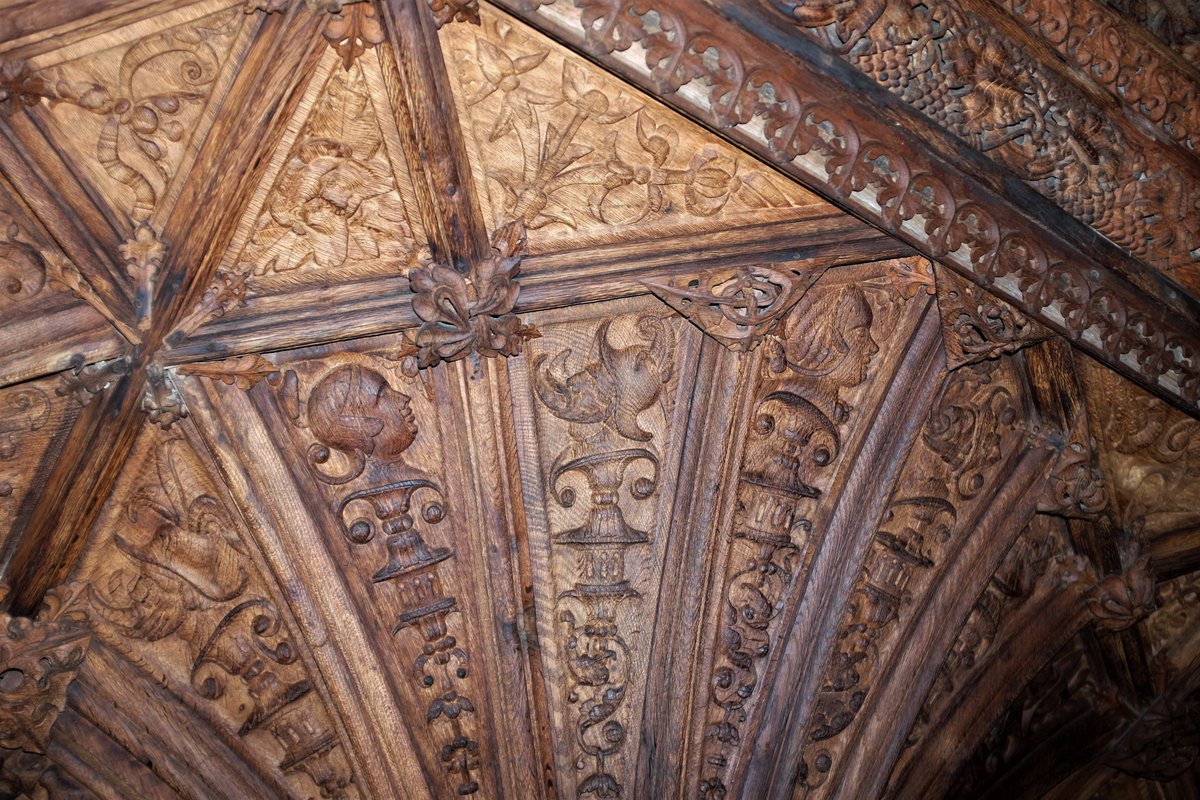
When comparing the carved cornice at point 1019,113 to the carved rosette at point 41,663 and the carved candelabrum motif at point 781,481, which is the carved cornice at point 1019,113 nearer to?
the carved candelabrum motif at point 781,481

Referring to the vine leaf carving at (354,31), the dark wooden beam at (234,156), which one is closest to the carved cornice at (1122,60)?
the vine leaf carving at (354,31)

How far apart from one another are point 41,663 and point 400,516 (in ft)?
3.07

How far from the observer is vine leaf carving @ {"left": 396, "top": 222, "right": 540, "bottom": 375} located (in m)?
2.97

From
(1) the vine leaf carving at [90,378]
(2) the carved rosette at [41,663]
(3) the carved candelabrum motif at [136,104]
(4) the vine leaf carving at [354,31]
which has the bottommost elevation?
(2) the carved rosette at [41,663]

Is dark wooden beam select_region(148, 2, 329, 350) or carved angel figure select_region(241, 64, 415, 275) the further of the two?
carved angel figure select_region(241, 64, 415, 275)

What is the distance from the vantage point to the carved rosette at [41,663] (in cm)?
303

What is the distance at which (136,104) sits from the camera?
265cm

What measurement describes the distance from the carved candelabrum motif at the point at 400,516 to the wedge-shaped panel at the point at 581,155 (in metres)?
0.57

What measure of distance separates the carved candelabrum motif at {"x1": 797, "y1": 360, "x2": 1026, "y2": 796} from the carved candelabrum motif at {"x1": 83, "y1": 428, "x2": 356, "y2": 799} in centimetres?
137

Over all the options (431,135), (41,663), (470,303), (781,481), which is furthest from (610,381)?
(41,663)

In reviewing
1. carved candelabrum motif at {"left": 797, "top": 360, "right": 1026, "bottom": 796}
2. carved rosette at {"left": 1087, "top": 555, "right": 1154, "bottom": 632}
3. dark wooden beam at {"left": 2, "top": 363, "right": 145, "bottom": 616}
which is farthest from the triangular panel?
carved rosette at {"left": 1087, "top": 555, "right": 1154, "bottom": 632}

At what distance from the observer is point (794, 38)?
265cm

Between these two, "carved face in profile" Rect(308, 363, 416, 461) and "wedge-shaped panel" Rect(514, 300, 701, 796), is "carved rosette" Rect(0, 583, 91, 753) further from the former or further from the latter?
"wedge-shaped panel" Rect(514, 300, 701, 796)

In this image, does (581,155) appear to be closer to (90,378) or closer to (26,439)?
(90,378)
